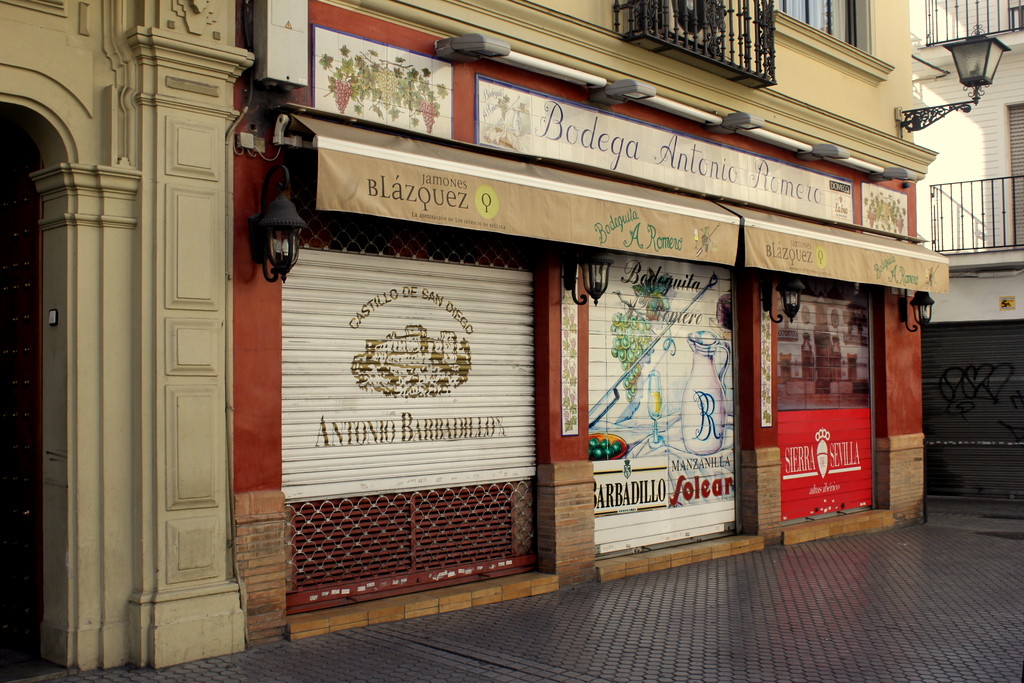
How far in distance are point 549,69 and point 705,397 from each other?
4.19 meters

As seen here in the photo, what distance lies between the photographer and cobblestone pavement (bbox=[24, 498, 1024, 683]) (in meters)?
6.36

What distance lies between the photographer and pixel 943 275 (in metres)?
14.0

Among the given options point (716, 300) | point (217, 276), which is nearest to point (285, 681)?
point (217, 276)

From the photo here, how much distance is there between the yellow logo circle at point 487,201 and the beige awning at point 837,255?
364cm

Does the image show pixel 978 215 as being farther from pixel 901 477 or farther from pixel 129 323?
pixel 129 323

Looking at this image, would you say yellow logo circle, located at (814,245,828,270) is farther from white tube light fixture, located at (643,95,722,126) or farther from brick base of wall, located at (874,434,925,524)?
brick base of wall, located at (874,434,925,524)

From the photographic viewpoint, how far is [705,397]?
37.0 feet

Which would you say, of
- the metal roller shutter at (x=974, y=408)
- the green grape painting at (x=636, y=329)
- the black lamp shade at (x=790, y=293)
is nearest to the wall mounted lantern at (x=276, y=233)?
the green grape painting at (x=636, y=329)

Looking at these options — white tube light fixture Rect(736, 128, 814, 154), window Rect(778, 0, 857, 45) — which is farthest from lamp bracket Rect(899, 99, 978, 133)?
A: white tube light fixture Rect(736, 128, 814, 154)

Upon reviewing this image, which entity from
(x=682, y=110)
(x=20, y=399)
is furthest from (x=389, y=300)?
(x=682, y=110)

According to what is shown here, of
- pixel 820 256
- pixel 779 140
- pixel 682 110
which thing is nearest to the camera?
pixel 682 110

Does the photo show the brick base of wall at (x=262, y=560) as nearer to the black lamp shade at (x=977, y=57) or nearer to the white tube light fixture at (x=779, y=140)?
the white tube light fixture at (x=779, y=140)

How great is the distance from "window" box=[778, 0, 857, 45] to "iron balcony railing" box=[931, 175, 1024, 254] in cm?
520

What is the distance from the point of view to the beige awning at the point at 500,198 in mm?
6996
